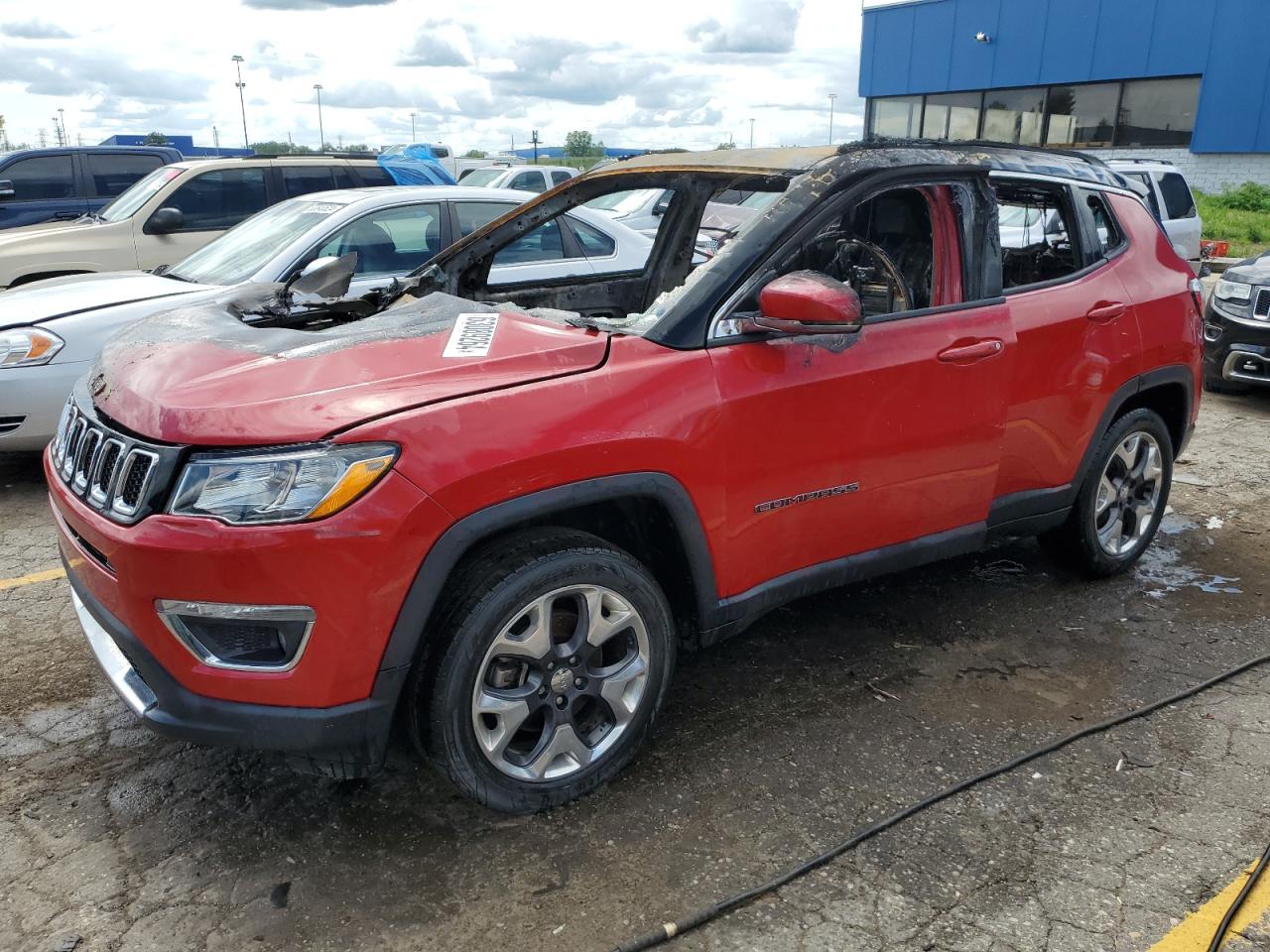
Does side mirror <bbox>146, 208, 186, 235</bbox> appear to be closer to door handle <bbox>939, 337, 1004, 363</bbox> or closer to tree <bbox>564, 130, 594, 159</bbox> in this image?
door handle <bbox>939, 337, 1004, 363</bbox>

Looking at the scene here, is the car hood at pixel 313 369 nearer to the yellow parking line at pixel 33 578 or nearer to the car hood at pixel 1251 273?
the yellow parking line at pixel 33 578

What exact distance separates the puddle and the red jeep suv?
2.23 ft

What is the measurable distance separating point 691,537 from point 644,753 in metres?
0.71

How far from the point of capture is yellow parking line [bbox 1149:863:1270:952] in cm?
228

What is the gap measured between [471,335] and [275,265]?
3313mm

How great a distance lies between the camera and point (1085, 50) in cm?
2472

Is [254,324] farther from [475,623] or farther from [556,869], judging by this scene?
[556,869]

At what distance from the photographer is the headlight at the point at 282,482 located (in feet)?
7.33

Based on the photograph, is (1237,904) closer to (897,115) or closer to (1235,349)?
(1235,349)

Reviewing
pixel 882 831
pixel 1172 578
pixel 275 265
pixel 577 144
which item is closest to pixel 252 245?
pixel 275 265

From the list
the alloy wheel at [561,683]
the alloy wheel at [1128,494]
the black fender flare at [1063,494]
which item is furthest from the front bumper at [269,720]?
the alloy wheel at [1128,494]

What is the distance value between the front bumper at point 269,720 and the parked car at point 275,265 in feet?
8.62

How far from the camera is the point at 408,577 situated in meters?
2.32

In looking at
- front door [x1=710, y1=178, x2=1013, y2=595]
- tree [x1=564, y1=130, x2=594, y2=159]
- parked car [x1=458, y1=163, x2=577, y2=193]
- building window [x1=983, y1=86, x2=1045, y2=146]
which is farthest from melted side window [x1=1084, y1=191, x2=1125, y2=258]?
tree [x1=564, y1=130, x2=594, y2=159]
